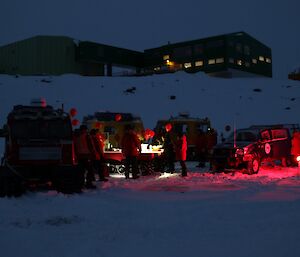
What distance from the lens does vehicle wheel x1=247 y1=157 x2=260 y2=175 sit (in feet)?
52.1

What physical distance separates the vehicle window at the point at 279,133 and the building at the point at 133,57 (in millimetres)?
37073

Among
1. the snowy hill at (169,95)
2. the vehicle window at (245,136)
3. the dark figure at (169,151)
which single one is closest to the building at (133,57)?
the snowy hill at (169,95)

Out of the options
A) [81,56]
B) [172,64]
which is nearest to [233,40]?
[172,64]

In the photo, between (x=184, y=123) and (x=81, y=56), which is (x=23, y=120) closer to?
(x=184, y=123)

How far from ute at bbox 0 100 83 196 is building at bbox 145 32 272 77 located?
46470 mm

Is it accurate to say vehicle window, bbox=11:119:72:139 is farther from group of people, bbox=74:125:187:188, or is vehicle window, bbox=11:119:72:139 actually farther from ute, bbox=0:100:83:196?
group of people, bbox=74:125:187:188

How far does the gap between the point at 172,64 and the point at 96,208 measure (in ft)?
182

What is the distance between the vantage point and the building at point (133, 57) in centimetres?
5753

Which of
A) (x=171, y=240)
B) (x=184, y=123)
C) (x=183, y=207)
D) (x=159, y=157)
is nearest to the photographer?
(x=171, y=240)

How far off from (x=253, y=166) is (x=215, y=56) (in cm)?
4635

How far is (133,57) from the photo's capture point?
65.0m

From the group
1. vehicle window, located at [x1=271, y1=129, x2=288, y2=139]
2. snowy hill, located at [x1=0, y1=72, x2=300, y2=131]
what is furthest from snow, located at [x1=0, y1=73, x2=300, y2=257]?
snowy hill, located at [x1=0, y1=72, x2=300, y2=131]

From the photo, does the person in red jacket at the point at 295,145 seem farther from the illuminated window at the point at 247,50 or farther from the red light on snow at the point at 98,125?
the illuminated window at the point at 247,50

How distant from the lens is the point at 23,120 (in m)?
11.9
